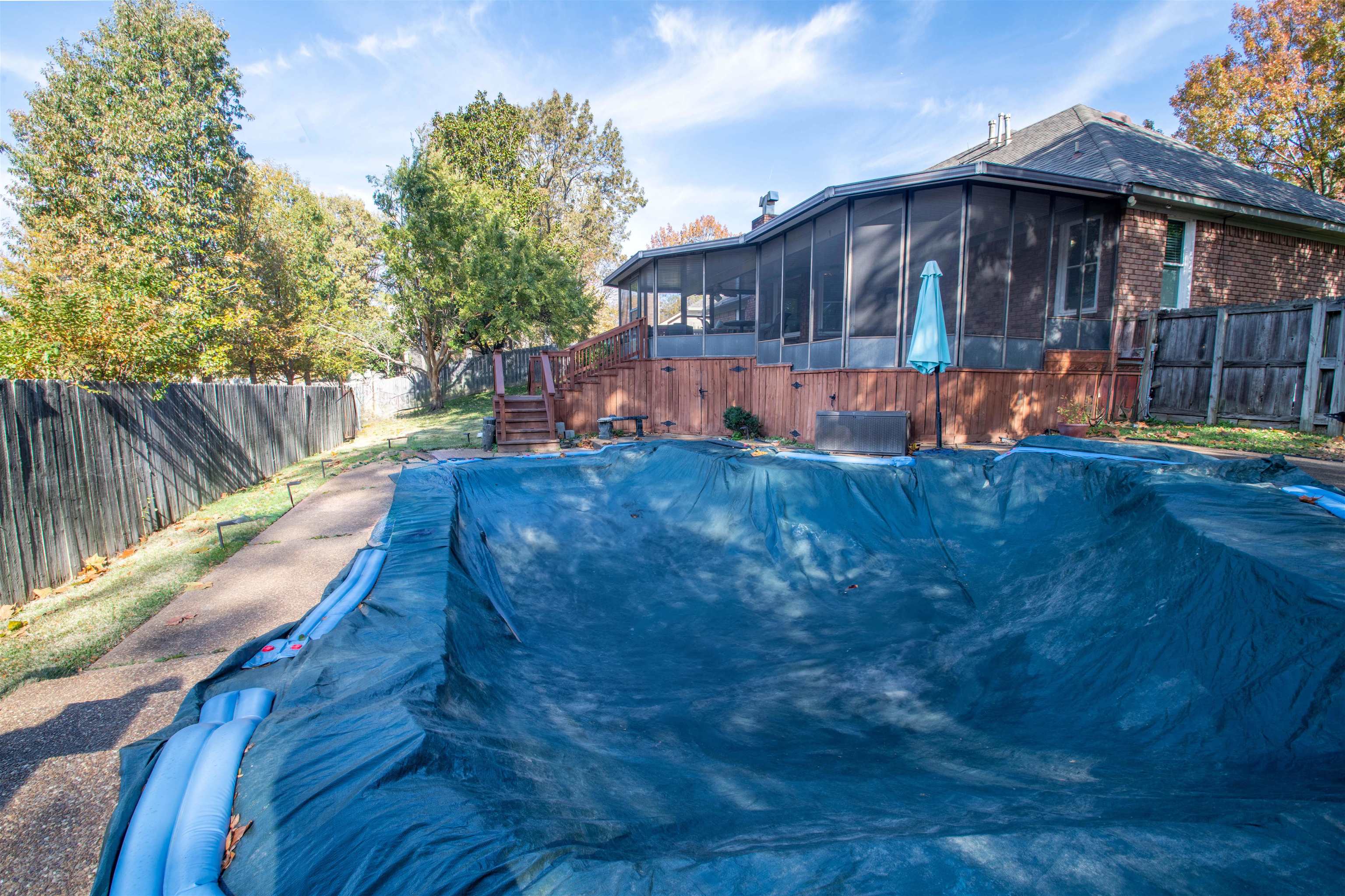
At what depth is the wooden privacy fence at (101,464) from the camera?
4.38 metres

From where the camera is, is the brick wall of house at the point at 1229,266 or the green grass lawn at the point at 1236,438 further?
the brick wall of house at the point at 1229,266

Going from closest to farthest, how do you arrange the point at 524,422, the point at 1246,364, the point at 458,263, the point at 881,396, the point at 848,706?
1. the point at 848,706
2. the point at 1246,364
3. the point at 881,396
4. the point at 524,422
5. the point at 458,263

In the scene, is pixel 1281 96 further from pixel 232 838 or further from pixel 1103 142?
pixel 232 838

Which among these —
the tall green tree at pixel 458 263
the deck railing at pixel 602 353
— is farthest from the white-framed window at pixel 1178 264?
the tall green tree at pixel 458 263

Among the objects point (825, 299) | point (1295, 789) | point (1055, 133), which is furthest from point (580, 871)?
point (1055, 133)

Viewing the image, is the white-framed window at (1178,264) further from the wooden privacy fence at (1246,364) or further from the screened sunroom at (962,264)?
the screened sunroom at (962,264)

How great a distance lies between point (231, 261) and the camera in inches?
614

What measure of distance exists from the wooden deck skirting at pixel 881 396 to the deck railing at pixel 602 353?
14.8 inches

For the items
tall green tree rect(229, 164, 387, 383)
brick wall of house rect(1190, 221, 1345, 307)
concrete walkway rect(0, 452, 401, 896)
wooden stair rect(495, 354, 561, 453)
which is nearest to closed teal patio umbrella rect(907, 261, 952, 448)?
wooden stair rect(495, 354, 561, 453)

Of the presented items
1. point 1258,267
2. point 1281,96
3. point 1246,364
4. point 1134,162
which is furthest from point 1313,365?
point 1281,96

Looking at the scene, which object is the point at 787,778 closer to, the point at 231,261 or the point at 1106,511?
the point at 1106,511

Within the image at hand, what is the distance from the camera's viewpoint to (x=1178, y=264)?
32.5 ft

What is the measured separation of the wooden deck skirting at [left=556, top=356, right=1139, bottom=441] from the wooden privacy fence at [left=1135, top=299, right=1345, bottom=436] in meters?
0.52

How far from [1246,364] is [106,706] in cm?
1269
